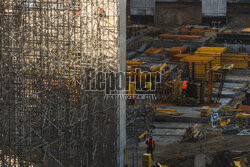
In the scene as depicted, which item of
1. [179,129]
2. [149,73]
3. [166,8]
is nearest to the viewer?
[179,129]

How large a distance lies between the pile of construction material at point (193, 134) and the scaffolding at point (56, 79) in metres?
7.26

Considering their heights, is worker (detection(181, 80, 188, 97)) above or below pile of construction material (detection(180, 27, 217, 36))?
below

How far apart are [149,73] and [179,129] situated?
9.00 m

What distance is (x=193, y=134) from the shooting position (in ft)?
116

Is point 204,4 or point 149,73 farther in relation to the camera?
point 204,4

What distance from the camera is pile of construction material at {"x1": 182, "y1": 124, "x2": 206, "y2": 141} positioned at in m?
35.3

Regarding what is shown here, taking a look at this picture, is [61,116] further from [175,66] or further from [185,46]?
[185,46]

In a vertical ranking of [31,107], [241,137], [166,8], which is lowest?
[241,137]

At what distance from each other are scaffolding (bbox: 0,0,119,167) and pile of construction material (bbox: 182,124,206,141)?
726cm

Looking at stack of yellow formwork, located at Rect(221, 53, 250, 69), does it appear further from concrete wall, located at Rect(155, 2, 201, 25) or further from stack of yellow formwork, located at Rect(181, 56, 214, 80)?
concrete wall, located at Rect(155, 2, 201, 25)

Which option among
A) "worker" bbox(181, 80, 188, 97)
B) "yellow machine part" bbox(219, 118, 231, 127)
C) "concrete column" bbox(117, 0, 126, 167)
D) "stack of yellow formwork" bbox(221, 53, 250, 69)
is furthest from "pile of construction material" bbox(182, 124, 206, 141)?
"stack of yellow formwork" bbox(221, 53, 250, 69)

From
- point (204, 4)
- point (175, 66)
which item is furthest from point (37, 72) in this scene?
point (204, 4)

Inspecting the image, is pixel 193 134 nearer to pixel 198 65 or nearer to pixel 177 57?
pixel 198 65

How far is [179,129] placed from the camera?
37781 mm
